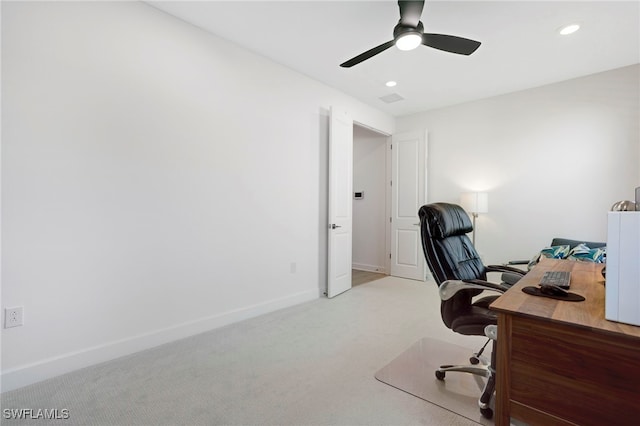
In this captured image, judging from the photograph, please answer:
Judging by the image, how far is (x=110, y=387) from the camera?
181 cm

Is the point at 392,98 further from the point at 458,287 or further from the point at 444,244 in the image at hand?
the point at 458,287

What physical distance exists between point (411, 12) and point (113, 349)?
3164 mm

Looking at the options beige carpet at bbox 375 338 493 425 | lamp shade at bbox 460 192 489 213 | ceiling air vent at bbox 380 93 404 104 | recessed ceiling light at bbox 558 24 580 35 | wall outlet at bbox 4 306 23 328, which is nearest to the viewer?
beige carpet at bbox 375 338 493 425

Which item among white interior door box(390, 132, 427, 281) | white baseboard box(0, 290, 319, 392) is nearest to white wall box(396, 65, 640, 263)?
white interior door box(390, 132, 427, 281)

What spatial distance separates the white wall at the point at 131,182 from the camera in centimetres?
184

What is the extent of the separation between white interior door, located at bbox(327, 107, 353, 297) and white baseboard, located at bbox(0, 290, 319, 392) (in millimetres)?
1017

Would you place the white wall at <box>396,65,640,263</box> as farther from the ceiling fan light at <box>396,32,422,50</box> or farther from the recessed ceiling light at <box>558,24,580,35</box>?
the ceiling fan light at <box>396,32,422,50</box>

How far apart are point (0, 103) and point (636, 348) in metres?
3.18

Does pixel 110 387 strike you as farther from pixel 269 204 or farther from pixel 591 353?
pixel 591 353

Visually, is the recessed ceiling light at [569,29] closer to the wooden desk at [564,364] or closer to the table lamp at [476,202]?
the table lamp at [476,202]

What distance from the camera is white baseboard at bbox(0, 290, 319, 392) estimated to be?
1814 mm

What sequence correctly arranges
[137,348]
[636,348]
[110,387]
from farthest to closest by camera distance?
[137,348] → [110,387] → [636,348]

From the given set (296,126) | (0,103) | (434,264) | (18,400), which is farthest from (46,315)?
(296,126)

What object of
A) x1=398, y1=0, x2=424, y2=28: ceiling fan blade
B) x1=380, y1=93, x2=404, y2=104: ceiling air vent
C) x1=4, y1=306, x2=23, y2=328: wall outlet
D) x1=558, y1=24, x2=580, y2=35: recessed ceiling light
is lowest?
x1=4, y1=306, x2=23, y2=328: wall outlet
